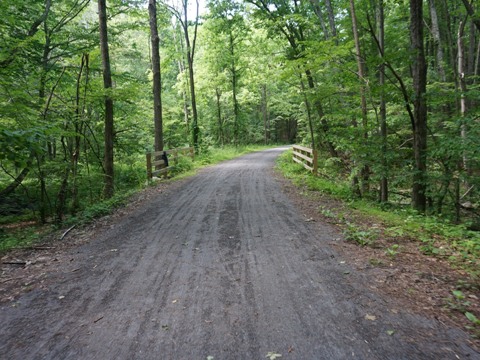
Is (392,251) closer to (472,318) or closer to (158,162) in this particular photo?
(472,318)

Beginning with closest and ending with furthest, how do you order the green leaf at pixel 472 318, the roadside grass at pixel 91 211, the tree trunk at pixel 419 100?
1. the green leaf at pixel 472 318
2. the tree trunk at pixel 419 100
3. the roadside grass at pixel 91 211

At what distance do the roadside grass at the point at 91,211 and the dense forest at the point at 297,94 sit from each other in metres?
0.29

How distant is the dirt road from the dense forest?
2036 millimetres

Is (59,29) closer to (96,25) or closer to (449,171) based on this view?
(96,25)

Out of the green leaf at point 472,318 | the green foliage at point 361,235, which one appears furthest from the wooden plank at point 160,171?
the green leaf at point 472,318

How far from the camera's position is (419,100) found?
21.3ft

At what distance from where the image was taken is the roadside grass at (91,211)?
6.45m

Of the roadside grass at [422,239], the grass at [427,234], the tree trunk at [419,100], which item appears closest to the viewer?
the roadside grass at [422,239]

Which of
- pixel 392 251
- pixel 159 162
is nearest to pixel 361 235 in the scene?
pixel 392 251

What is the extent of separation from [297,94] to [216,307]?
37.3ft

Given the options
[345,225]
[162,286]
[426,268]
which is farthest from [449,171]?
[162,286]

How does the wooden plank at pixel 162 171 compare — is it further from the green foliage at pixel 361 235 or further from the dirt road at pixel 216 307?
the green foliage at pixel 361 235

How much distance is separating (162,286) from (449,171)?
6.78 m

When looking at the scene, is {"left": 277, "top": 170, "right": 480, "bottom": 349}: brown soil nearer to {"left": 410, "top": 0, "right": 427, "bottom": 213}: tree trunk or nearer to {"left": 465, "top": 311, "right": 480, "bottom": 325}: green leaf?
{"left": 465, "top": 311, "right": 480, "bottom": 325}: green leaf
